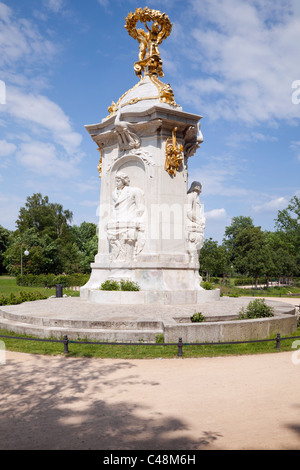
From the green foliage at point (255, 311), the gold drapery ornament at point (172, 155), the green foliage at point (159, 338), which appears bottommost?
the green foliage at point (159, 338)

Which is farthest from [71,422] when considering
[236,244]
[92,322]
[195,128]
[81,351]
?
[236,244]

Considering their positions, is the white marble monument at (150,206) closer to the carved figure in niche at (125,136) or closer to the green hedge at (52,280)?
the carved figure in niche at (125,136)

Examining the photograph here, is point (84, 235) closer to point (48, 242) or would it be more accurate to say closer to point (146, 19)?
point (48, 242)

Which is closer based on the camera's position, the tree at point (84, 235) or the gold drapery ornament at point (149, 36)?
the gold drapery ornament at point (149, 36)

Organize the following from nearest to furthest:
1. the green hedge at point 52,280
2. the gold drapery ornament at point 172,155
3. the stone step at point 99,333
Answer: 1. the stone step at point 99,333
2. the gold drapery ornament at point 172,155
3. the green hedge at point 52,280

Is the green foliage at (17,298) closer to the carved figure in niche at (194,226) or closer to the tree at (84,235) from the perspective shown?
the carved figure in niche at (194,226)

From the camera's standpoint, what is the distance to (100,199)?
1777 cm

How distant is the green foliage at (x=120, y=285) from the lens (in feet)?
48.1

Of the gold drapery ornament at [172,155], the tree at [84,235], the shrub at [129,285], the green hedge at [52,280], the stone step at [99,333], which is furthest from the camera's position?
the tree at [84,235]

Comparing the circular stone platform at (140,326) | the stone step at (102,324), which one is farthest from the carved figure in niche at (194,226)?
the stone step at (102,324)

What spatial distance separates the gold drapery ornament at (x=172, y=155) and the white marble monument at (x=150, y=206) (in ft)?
0.14

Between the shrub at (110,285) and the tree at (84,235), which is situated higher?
the tree at (84,235)

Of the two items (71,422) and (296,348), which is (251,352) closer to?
(296,348)

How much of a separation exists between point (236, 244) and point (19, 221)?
48560 millimetres
